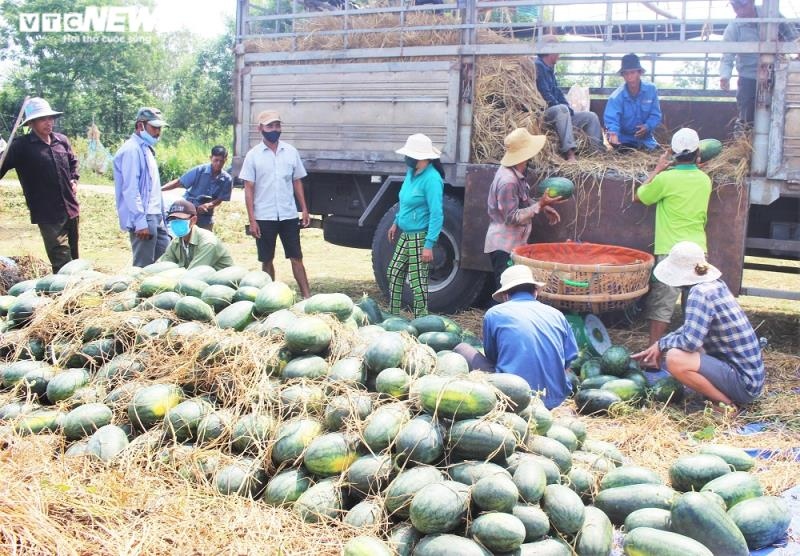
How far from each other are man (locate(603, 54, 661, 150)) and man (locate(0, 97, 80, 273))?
18.4 ft

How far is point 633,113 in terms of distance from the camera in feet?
27.7

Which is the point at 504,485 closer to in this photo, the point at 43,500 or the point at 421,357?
the point at 421,357

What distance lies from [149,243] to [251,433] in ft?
14.8

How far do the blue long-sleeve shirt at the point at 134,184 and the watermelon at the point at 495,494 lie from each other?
5428 millimetres

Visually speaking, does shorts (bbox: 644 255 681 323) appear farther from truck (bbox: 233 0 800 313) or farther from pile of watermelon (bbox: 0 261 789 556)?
pile of watermelon (bbox: 0 261 789 556)

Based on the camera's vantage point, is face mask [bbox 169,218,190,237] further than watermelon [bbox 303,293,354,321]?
Yes

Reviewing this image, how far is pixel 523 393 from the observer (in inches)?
161

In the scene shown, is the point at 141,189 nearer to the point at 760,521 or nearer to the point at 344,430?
the point at 344,430

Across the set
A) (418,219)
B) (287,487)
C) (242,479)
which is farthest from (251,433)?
(418,219)

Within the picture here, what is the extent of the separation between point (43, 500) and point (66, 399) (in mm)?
1348

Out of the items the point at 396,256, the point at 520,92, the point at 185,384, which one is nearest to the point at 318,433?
the point at 185,384

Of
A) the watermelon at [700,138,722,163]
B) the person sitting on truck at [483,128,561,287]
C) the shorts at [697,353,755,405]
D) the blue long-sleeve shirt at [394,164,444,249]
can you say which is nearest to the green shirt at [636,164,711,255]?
the watermelon at [700,138,722,163]

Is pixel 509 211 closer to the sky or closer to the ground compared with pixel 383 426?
closer to the sky

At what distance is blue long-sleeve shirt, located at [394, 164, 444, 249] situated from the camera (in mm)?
7598
